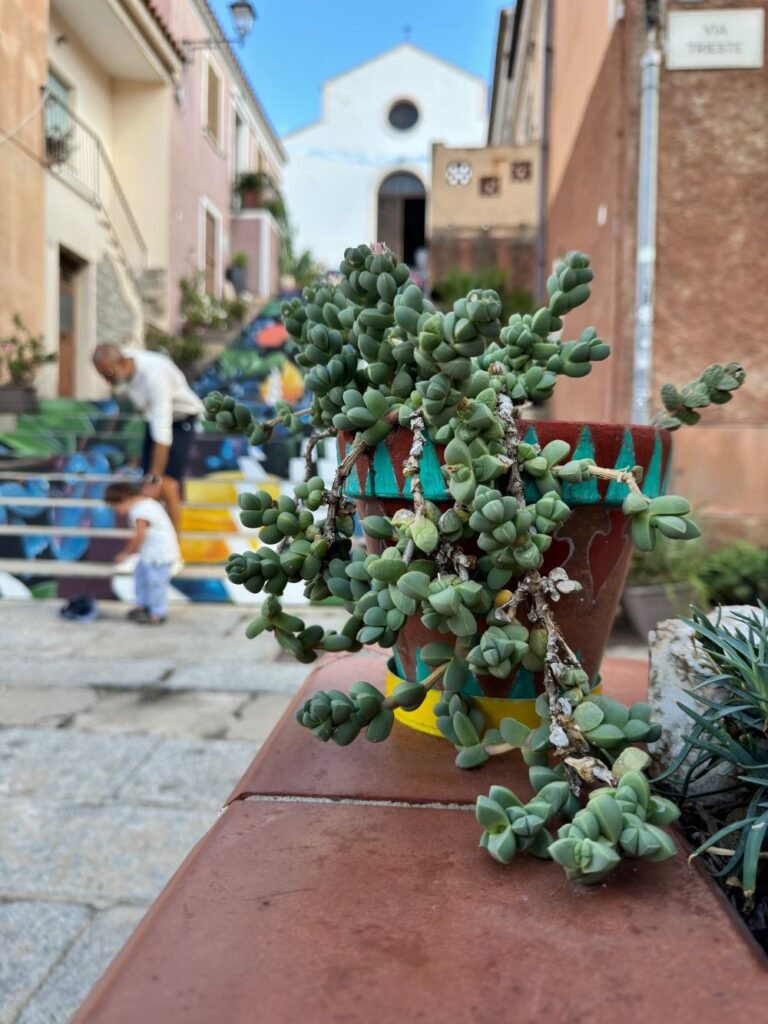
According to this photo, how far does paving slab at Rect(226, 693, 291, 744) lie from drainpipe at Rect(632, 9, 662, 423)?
232cm

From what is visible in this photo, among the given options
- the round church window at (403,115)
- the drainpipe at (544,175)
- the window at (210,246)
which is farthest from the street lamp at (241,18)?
the round church window at (403,115)

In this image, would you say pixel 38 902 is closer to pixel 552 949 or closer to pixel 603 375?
pixel 552 949

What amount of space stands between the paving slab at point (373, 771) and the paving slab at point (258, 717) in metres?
1.82

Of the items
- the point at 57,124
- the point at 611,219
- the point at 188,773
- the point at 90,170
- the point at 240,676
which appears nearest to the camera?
the point at 188,773

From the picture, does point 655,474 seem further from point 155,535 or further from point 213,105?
point 213,105

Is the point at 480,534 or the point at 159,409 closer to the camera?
the point at 480,534

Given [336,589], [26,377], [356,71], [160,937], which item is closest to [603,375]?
[336,589]

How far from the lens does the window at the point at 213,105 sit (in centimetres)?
1338

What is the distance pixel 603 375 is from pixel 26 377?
5087mm

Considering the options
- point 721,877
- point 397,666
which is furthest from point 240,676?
point 721,877

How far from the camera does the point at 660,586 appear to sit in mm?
3881

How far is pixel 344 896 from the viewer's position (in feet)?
1.89

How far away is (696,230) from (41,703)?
3.83 meters

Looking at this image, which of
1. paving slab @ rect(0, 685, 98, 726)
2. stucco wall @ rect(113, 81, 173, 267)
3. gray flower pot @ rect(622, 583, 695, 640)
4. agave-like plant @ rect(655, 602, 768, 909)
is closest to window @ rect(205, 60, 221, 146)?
stucco wall @ rect(113, 81, 173, 267)
